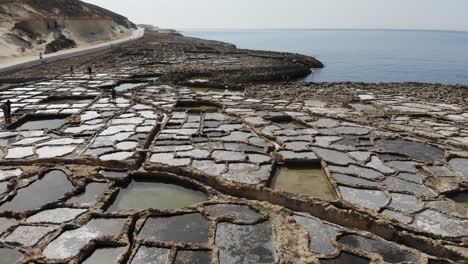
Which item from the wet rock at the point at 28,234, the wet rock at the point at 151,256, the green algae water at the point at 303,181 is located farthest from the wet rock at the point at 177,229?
the green algae water at the point at 303,181

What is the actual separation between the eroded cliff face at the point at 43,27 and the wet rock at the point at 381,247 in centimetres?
2326

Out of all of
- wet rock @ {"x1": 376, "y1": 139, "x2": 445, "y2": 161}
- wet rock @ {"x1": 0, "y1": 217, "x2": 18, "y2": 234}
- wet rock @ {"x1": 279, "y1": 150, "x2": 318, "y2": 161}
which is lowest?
wet rock @ {"x1": 0, "y1": 217, "x2": 18, "y2": 234}

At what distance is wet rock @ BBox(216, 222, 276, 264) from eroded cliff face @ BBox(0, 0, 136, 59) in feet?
73.2

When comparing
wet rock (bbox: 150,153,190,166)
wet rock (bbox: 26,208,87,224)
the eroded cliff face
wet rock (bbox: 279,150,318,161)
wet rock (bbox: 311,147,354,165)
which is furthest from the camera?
the eroded cliff face

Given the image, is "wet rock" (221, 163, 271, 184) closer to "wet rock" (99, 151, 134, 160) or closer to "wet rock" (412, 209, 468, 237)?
"wet rock" (99, 151, 134, 160)

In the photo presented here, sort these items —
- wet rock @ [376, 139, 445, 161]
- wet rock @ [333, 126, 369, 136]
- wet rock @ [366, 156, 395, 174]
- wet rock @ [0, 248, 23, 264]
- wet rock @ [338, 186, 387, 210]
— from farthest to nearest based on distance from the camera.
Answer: wet rock @ [333, 126, 369, 136] < wet rock @ [376, 139, 445, 161] < wet rock @ [366, 156, 395, 174] < wet rock @ [338, 186, 387, 210] < wet rock @ [0, 248, 23, 264]

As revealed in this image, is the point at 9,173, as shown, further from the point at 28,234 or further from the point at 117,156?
the point at 28,234

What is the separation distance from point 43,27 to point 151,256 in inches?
1318

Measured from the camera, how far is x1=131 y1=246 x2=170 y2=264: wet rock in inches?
163

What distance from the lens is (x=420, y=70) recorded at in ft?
116

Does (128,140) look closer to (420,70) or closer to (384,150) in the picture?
(384,150)

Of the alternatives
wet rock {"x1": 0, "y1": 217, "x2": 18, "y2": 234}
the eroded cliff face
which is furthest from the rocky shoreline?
the eroded cliff face

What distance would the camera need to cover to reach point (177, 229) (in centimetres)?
477

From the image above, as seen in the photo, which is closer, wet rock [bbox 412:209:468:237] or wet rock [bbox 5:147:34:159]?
wet rock [bbox 412:209:468:237]
